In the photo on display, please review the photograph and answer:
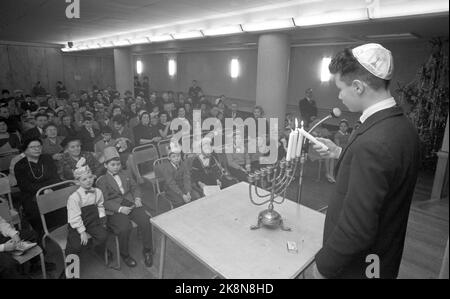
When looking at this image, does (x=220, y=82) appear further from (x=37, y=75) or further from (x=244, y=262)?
(x=244, y=262)

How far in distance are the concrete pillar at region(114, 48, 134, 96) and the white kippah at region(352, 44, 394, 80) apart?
36.1 feet

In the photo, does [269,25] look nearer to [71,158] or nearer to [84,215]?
[71,158]

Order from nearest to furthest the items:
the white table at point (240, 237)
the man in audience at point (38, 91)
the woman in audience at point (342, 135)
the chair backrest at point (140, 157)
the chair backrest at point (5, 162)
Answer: the white table at point (240, 237)
the chair backrest at point (5, 162)
the chair backrest at point (140, 157)
the woman in audience at point (342, 135)
the man in audience at point (38, 91)

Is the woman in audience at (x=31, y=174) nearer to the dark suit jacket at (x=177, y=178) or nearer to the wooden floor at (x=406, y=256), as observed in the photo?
the wooden floor at (x=406, y=256)

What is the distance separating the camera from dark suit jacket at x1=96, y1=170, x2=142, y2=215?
2.80m

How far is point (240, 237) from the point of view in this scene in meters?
1.74

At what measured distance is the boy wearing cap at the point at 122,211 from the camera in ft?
8.98

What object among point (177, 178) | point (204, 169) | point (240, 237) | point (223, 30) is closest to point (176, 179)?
point (177, 178)

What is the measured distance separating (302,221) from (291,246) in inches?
15.6

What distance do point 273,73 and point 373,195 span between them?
16.3ft

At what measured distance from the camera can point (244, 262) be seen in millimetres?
1504

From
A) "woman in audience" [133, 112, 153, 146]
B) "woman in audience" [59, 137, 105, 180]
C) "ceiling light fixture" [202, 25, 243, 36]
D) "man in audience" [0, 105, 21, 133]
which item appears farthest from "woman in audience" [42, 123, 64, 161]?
"ceiling light fixture" [202, 25, 243, 36]

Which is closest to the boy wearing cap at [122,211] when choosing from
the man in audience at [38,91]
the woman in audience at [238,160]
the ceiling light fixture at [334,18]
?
the woman in audience at [238,160]

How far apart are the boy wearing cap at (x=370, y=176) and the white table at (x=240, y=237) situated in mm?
287
